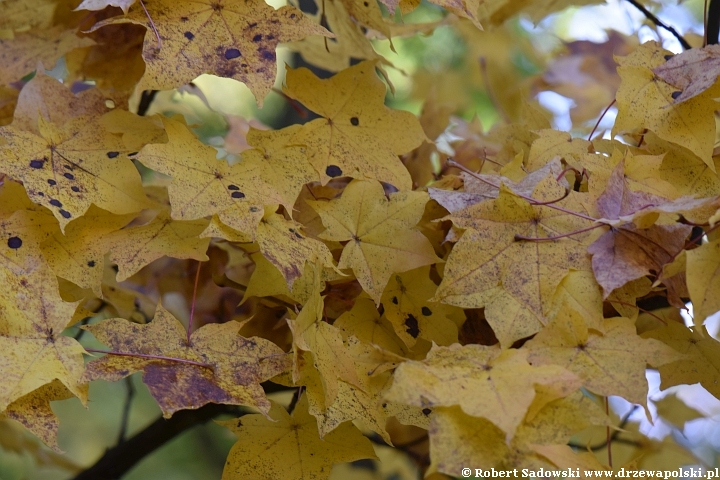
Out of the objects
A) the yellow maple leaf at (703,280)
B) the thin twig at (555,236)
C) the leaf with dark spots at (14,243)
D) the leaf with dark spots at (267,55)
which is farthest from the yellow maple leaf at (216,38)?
the yellow maple leaf at (703,280)

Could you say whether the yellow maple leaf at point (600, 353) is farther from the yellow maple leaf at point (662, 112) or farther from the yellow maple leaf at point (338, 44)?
the yellow maple leaf at point (338, 44)

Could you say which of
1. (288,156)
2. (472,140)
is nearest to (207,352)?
(288,156)

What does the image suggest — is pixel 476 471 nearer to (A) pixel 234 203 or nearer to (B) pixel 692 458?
(A) pixel 234 203

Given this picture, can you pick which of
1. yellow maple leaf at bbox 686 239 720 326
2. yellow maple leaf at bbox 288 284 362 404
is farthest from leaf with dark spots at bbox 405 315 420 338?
yellow maple leaf at bbox 686 239 720 326

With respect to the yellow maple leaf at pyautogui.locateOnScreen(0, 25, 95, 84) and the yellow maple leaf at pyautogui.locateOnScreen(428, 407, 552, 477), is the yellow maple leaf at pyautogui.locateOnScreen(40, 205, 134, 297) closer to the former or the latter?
the yellow maple leaf at pyautogui.locateOnScreen(0, 25, 95, 84)

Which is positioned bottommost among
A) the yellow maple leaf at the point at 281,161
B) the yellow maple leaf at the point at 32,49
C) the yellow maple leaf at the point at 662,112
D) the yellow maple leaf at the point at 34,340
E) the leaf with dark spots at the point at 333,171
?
the yellow maple leaf at the point at 34,340

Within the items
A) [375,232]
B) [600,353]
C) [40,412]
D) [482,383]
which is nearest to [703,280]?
[600,353]

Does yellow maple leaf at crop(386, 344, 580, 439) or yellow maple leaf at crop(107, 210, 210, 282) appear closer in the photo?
yellow maple leaf at crop(386, 344, 580, 439)
